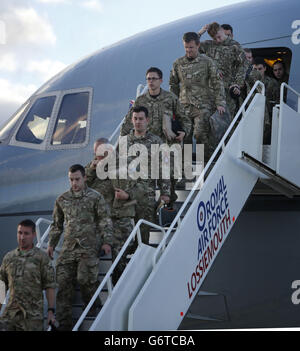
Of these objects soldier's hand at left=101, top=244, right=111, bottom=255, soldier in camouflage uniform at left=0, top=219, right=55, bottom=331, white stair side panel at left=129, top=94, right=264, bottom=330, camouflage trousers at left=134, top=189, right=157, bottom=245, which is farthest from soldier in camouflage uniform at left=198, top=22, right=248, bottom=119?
soldier in camouflage uniform at left=0, top=219, right=55, bottom=331

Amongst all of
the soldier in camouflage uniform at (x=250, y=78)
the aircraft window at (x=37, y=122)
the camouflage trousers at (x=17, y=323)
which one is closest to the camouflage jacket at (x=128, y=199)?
the camouflage trousers at (x=17, y=323)

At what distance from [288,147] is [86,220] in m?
2.38

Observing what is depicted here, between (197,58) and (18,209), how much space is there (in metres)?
3.41

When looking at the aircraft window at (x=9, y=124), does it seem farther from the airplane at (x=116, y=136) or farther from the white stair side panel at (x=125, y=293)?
the white stair side panel at (x=125, y=293)

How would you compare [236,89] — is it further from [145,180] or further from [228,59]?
[145,180]

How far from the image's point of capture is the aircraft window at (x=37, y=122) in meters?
9.80

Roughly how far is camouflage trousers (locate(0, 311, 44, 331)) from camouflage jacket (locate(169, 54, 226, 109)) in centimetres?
345

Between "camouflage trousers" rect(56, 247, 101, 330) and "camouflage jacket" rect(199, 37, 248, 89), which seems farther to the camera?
"camouflage jacket" rect(199, 37, 248, 89)

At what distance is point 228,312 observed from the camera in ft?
25.3

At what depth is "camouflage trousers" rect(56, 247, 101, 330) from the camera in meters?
6.29

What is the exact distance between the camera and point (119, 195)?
259 inches

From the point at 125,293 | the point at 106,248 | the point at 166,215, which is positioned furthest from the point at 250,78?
the point at 125,293

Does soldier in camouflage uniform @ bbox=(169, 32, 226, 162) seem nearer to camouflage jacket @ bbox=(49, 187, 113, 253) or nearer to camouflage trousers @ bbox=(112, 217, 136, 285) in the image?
camouflage trousers @ bbox=(112, 217, 136, 285)

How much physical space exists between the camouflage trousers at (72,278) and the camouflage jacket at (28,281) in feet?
1.61
